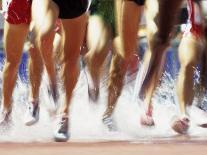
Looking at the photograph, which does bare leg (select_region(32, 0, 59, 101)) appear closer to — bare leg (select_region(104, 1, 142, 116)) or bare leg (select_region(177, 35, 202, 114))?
bare leg (select_region(104, 1, 142, 116))

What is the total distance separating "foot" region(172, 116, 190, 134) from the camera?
4672 mm

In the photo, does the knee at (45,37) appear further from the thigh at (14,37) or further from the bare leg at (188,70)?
the bare leg at (188,70)

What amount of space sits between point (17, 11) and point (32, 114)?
0.62 metres

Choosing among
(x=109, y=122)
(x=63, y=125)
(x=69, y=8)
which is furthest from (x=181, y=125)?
(x=69, y=8)

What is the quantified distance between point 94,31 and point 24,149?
1418mm

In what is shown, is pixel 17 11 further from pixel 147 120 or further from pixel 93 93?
pixel 147 120

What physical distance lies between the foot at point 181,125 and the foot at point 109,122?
38 centimetres

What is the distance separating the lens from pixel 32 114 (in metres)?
4.90

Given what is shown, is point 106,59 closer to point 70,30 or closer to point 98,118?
point 98,118

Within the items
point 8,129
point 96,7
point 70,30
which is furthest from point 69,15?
point 8,129

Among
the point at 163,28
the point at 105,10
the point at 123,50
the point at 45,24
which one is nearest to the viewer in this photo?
the point at 163,28

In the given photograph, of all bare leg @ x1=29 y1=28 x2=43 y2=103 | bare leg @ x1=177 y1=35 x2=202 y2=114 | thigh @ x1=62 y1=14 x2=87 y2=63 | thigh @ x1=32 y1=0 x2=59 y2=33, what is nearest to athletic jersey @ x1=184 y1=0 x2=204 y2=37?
bare leg @ x1=177 y1=35 x2=202 y2=114

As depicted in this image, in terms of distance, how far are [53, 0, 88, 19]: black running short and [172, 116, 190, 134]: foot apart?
84cm

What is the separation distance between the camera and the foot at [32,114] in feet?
16.0
